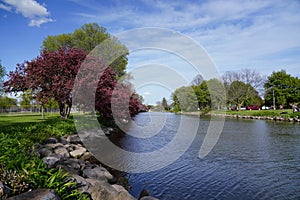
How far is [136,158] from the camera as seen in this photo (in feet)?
34.5

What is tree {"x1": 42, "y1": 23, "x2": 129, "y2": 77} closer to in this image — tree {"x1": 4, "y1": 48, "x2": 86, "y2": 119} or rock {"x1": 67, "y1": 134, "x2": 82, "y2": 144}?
tree {"x1": 4, "y1": 48, "x2": 86, "y2": 119}

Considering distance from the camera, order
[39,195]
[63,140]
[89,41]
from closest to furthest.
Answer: [39,195]
[63,140]
[89,41]

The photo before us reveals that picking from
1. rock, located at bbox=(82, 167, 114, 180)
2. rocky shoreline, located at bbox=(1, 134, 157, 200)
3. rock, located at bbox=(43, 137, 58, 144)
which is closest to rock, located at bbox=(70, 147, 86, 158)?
rocky shoreline, located at bbox=(1, 134, 157, 200)

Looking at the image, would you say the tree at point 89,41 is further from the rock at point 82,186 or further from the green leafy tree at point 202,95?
the rock at point 82,186

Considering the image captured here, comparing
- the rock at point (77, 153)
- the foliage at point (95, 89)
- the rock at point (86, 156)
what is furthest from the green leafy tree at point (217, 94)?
the rock at point (77, 153)

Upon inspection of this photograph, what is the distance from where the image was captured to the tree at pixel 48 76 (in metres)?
14.5

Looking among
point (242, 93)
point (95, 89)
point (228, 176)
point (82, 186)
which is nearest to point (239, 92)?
point (242, 93)

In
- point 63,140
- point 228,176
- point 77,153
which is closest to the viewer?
point 228,176

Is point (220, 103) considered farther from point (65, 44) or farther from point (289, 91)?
point (65, 44)

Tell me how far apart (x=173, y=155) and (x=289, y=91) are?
47774 mm

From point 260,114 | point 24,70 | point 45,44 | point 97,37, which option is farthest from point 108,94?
point 260,114

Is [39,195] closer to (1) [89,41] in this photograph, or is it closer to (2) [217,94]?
(1) [89,41]

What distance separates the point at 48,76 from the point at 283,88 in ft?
162

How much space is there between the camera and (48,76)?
47.8 ft
